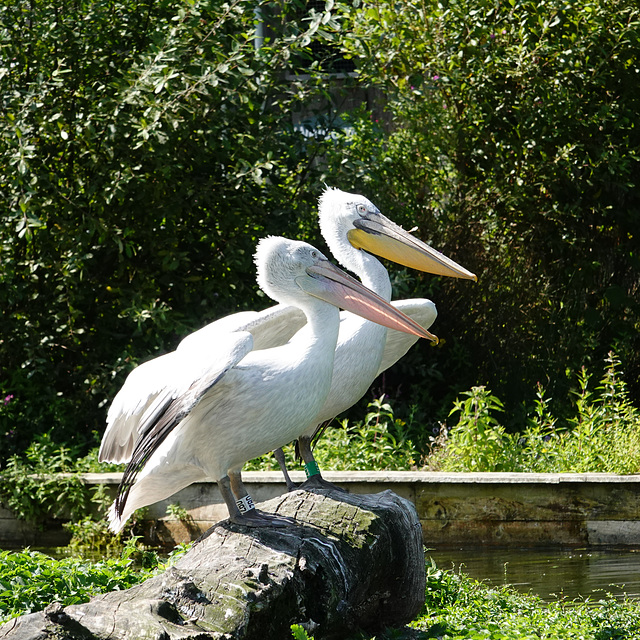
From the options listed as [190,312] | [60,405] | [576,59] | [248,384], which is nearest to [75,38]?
[190,312]

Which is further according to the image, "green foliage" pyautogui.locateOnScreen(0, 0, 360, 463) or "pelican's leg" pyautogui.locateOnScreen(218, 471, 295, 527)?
"green foliage" pyautogui.locateOnScreen(0, 0, 360, 463)

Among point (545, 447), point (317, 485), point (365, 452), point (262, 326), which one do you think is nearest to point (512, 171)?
point (545, 447)

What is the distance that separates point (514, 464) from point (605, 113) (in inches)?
124

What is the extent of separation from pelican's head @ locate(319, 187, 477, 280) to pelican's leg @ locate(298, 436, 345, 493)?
960mm

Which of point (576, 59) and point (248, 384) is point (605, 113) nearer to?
point (576, 59)

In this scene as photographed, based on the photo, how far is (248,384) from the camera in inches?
132

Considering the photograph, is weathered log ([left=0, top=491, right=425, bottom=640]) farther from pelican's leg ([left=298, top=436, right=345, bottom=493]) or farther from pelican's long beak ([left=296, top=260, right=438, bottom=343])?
pelican's long beak ([left=296, top=260, right=438, bottom=343])

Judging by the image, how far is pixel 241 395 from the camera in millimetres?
3344

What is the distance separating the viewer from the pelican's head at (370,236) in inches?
185

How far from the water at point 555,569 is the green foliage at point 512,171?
1964mm

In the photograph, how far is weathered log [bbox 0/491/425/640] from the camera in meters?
2.71

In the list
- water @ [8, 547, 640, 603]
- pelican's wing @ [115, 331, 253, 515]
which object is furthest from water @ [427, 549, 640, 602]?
pelican's wing @ [115, 331, 253, 515]

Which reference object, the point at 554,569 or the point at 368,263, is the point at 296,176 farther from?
the point at 554,569

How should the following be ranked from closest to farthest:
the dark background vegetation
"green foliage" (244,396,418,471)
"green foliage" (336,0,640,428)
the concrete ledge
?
the concrete ledge < "green foliage" (244,396,418,471) < the dark background vegetation < "green foliage" (336,0,640,428)
